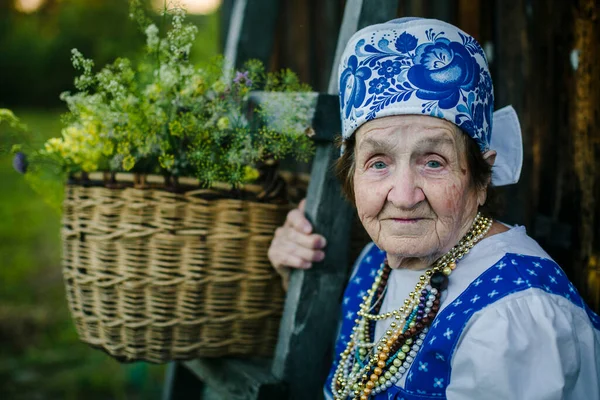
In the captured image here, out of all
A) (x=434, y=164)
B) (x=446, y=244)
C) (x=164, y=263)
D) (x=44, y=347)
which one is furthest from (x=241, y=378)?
(x=44, y=347)

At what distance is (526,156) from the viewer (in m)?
2.42

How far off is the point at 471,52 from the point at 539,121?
0.86 m

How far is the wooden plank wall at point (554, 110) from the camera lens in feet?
7.33

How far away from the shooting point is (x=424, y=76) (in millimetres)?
1623

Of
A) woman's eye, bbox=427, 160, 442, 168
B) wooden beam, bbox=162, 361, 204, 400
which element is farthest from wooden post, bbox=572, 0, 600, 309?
wooden beam, bbox=162, 361, 204, 400

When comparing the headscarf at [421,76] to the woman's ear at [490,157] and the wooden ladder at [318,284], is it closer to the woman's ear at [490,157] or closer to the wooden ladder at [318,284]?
the woman's ear at [490,157]

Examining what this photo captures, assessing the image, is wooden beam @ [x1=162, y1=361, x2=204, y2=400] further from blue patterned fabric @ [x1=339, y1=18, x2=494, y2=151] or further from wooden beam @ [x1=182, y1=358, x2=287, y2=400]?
blue patterned fabric @ [x1=339, y1=18, x2=494, y2=151]

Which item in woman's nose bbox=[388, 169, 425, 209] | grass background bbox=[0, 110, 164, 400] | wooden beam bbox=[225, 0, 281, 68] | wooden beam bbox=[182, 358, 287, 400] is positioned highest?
wooden beam bbox=[225, 0, 281, 68]

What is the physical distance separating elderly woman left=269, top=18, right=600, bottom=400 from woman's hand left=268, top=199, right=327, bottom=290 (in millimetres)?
327

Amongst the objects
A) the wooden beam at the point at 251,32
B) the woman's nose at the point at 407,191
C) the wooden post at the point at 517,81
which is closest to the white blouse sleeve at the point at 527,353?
the woman's nose at the point at 407,191

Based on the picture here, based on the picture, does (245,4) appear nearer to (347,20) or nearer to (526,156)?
(347,20)

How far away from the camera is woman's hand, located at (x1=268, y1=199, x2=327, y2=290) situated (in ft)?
6.84

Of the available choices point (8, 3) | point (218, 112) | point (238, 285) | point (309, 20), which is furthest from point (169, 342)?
point (8, 3)

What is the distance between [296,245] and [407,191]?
23.0 inches
